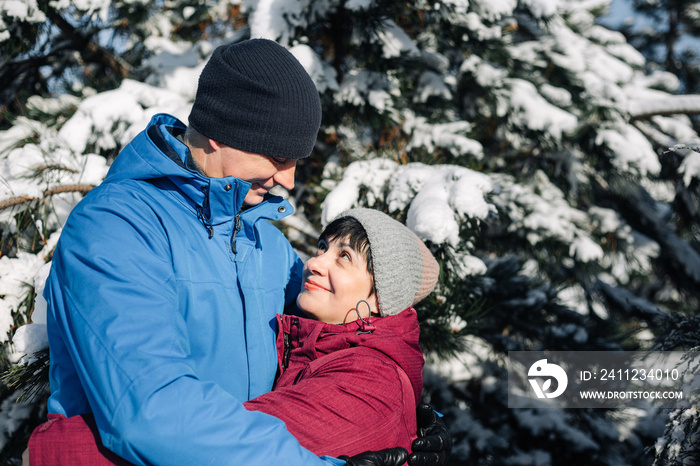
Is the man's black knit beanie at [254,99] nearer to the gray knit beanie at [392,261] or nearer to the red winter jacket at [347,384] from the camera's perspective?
the gray knit beanie at [392,261]

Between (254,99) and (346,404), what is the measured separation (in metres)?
0.89

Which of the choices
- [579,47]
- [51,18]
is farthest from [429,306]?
[51,18]

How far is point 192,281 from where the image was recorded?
127 centimetres

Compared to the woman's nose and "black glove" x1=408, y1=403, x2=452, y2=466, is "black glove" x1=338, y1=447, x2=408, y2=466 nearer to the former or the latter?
"black glove" x1=408, y1=403, x2=452, y2=466

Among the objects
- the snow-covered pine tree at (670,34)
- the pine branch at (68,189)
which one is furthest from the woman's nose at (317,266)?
the snow-covered pine tree at (670,34)

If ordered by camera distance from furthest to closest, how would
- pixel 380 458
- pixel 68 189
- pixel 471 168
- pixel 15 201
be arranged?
1. pixel 471 168
2. pixel 68 189
3. pixel 15 201
4. pixel 380 458

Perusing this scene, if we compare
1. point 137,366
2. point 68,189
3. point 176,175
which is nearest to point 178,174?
point 176,175

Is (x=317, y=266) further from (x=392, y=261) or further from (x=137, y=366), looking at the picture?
(x=137, y=366)

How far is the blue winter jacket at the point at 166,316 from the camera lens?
38.3 inches

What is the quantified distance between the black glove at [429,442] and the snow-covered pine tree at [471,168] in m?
0.64

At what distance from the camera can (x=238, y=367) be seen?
137cm

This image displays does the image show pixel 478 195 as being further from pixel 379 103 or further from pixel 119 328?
pixel 119 328

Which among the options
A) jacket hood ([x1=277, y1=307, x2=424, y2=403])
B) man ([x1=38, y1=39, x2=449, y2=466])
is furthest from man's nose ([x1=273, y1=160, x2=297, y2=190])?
jacket hood ([x1=277, y1=307, x2=424, y2=403])

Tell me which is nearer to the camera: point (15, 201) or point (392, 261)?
point (392, 261)
